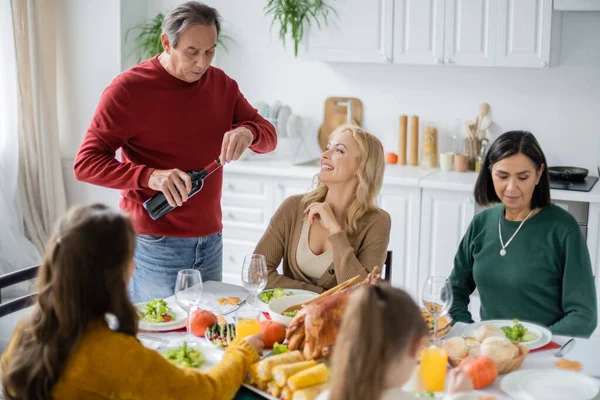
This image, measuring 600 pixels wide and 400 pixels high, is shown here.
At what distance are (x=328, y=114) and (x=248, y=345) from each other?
3014 millimetres

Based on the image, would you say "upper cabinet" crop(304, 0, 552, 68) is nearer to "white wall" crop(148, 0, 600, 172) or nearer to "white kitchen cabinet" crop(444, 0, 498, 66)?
"white kitchen cabinet" crop(444, 0, 498, 66)

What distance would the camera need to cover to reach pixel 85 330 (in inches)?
60.9

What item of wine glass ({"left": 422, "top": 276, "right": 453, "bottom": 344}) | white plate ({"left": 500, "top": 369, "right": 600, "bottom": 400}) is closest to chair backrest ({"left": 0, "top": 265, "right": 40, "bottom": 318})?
wine glass ({"left": 422, "top": 276, "right": 453, "bottom": 344})

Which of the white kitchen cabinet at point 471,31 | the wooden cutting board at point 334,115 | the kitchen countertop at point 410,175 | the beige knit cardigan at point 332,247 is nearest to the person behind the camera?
the beige knit cardigan at point 332,247

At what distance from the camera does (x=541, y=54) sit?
3877 mm

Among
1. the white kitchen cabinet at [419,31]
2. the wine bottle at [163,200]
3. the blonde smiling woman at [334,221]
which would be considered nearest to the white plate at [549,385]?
the blonde smiling woman at [334,221]

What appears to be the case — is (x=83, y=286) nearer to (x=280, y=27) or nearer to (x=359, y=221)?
(x=359, y=221)

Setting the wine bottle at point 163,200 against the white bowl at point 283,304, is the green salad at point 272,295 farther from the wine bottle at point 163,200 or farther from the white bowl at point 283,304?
the wine bottle at point 163,200

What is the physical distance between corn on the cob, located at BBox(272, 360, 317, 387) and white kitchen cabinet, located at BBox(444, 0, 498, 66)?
8.66ft

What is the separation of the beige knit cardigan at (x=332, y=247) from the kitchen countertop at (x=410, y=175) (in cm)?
134

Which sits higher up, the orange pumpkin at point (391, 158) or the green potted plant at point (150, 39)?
the green potted plant at point (150, 39)

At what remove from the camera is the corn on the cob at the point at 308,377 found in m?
1.68

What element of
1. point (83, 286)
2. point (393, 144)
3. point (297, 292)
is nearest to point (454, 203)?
point (393, 144)

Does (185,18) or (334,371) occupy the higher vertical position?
(185,18)
